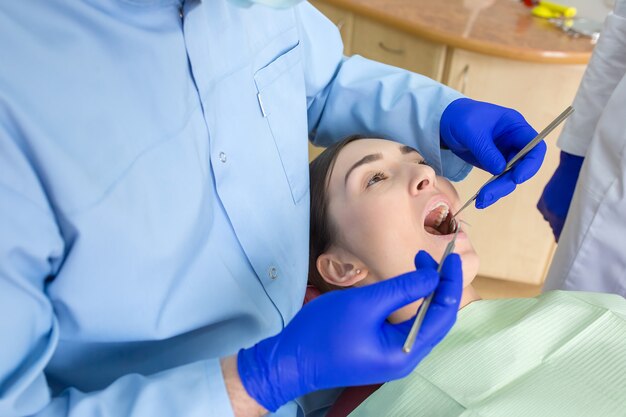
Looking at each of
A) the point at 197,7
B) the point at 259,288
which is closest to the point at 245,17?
the point at 197,7

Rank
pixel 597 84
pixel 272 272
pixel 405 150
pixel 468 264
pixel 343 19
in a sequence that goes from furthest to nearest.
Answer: pixel 343 19
pixel 597 84
pixel 405 150
pixel 468 264
pixel 272 272

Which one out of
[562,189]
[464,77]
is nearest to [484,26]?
[464,77]

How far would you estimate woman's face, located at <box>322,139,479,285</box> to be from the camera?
111 centimetres

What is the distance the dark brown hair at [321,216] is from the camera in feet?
3.98

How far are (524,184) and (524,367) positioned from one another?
1250mm

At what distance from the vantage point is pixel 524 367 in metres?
1.06

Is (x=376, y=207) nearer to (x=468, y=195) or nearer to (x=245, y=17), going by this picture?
(x=245, y=17)

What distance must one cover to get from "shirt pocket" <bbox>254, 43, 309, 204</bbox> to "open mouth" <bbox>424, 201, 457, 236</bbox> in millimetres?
263

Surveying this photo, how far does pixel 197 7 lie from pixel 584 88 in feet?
2.96

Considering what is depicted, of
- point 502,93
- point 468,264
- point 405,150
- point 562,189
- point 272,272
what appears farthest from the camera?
point 502,93

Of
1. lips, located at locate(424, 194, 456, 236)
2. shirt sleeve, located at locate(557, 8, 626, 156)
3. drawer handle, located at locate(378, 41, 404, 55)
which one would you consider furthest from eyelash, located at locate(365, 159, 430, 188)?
drawer handle, located at locate(378, 41, 404, 55)

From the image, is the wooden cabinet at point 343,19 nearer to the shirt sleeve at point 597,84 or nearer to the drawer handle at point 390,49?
the drawer handle at point 390,49

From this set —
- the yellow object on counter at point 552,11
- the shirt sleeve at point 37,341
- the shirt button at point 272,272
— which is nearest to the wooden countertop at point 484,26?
the yellow object on counter at point 552,11

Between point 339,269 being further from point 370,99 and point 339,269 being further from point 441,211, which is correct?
point 370,99
